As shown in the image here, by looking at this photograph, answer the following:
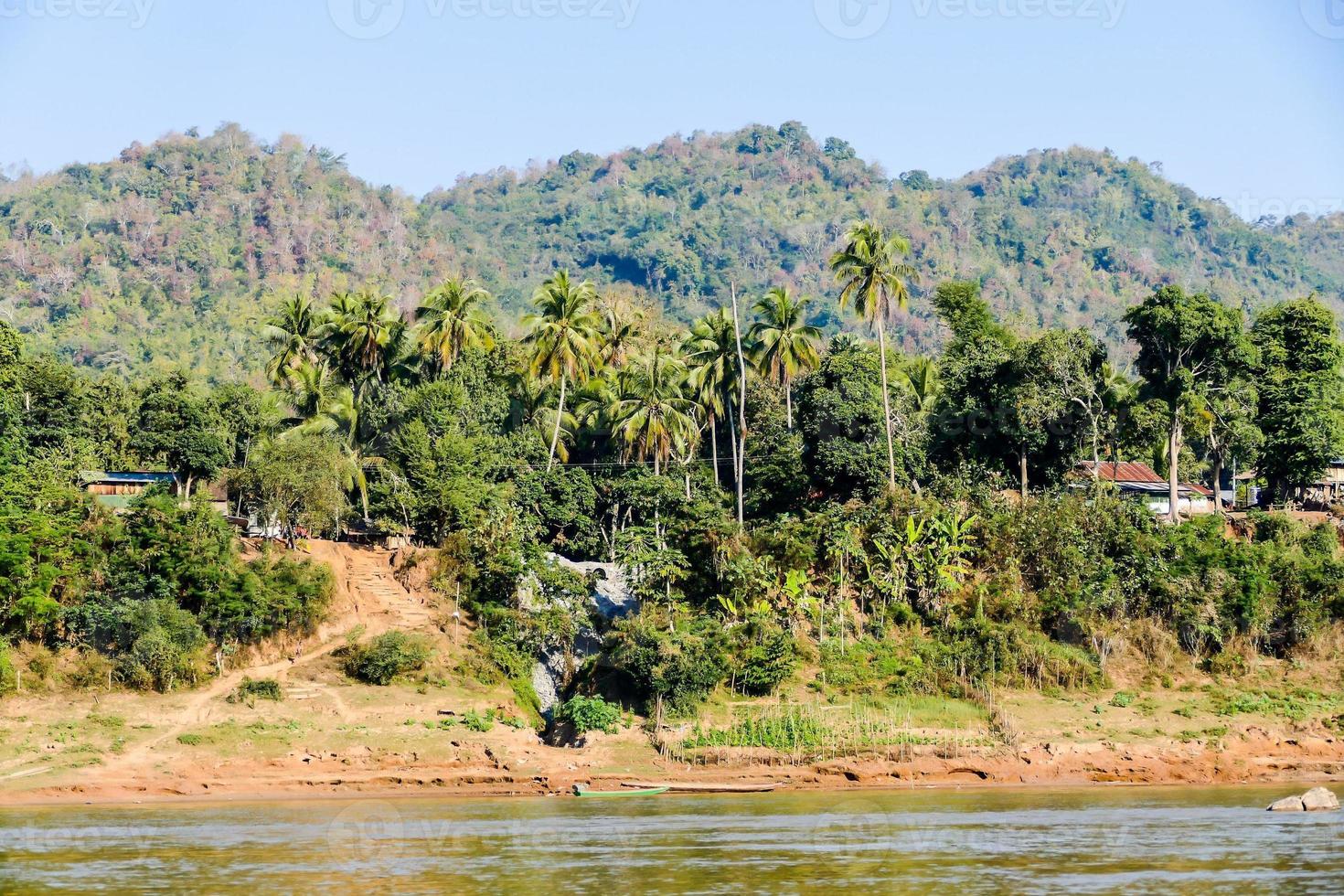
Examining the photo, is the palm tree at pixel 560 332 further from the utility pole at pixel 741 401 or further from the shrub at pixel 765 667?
the shrub at pixel 765 667

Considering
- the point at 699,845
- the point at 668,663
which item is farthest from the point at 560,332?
the point at 699,845

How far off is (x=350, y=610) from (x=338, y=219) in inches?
5464

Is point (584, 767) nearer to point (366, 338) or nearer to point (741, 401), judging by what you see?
point (741, 401)

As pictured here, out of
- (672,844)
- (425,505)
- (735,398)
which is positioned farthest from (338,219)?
(672,844)

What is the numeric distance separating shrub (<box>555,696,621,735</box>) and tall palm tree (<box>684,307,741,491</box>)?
21565 mm

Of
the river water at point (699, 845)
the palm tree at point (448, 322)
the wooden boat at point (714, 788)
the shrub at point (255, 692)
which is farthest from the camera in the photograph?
the palm tree at point (448, 322)

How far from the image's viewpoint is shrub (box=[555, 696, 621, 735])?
51938 millimetres

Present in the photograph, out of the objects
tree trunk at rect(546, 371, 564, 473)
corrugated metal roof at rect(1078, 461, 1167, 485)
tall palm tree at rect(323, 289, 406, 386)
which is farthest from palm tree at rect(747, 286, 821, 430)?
tall palm tree at rect(323, 289, 406, 386)

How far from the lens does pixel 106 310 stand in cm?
15338

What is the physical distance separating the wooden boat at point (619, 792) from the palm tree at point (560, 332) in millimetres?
23105

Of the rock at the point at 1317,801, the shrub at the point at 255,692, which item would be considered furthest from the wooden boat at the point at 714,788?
the rock at the point at 1317,801

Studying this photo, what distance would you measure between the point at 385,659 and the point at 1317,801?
3046 cm

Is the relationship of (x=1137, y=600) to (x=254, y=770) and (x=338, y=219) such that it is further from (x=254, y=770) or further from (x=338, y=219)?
(x=338, y=219)

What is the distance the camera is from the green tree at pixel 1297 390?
67.9 m
